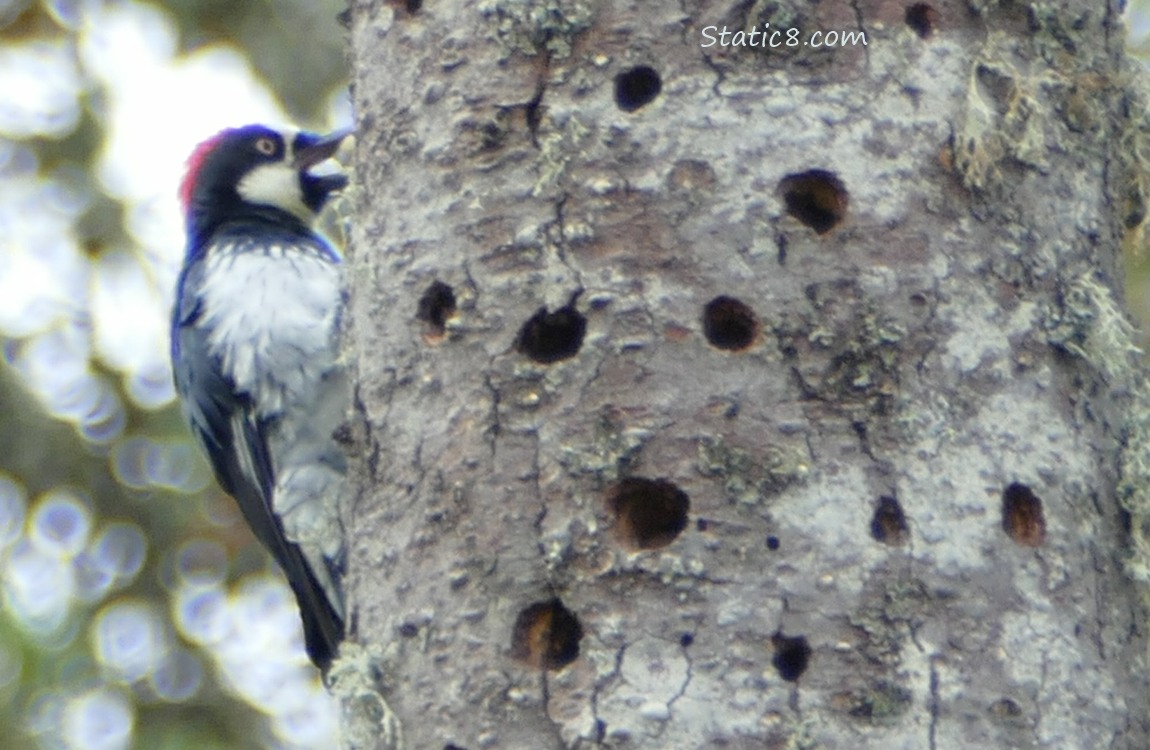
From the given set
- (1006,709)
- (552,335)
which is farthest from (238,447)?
(1006,709)

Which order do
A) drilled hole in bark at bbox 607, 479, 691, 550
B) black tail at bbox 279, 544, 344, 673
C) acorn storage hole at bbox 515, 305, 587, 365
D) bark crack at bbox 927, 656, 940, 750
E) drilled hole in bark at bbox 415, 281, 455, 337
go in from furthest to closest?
black tail at bbox 279, 544, 344, 673
drilled hole in bark at bbox 415, 281, 455, 337
acorn storage hole at bbox 515, 305, 587, 365
drilled hole in bark at bbox 607, 479, 691, 550
bark crack at bbox 927, 656, 940, 750

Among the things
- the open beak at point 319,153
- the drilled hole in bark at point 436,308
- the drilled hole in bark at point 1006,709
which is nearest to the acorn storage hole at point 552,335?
the drilled hole in bark at point 436,308

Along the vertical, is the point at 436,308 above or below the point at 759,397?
above

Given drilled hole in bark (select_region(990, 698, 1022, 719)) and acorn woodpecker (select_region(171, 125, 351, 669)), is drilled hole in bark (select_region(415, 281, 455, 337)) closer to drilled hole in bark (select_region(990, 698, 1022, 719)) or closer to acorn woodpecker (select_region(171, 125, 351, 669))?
drilled hole in bark (select_region(990, 698, 1022, 719))

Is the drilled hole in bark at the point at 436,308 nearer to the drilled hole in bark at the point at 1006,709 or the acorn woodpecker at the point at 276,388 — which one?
the drilled hole in bark at the point at 1006,709

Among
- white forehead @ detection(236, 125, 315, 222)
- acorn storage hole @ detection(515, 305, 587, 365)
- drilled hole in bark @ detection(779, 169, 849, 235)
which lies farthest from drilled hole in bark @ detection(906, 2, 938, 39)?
white forehead @ detection(236, 125, 315, 222)

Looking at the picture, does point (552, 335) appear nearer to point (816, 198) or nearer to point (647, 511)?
point (647, 511)
